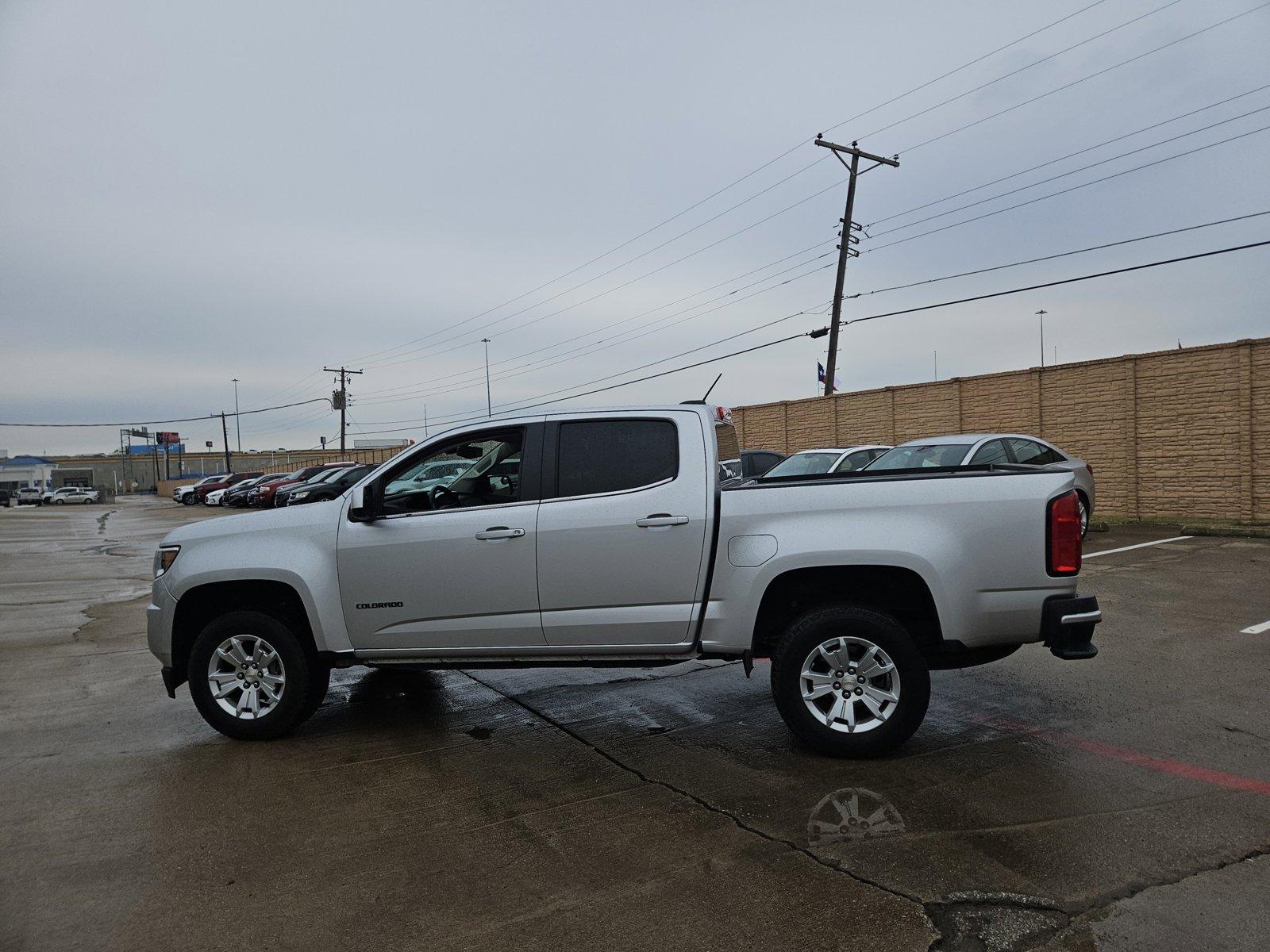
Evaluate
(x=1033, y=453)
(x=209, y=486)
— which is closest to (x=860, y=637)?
(x=1033, y=453)

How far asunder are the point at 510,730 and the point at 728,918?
8.38 ft

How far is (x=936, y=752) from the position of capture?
4.83m

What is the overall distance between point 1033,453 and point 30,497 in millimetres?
81650

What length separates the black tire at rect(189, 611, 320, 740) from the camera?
5.28m

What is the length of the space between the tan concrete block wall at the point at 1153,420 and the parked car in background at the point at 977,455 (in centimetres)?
416

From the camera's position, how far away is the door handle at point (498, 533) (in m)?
5.05

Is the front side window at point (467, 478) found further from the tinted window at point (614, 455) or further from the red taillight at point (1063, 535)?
the red taillight at point (1063, 535)

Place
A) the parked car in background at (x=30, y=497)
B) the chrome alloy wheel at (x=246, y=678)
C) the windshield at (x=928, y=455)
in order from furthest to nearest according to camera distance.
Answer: the parked car in background at (x=30, y=497), the windshield at (x=928, y=455), the chrome alloy wheel at (x=246, y=678)

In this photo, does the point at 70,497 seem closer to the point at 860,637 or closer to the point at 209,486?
the point at 209,486

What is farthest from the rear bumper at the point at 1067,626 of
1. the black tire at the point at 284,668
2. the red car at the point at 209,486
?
the red car at the point at 209,486

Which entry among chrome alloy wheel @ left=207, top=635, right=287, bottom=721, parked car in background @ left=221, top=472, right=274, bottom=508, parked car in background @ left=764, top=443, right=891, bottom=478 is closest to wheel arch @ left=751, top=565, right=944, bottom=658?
chrome alloy wheel @ left=207, top=635, right=287, bottom=721

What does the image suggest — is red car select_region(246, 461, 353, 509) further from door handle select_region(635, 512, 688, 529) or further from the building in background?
the building in background

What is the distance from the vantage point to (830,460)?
650 inches

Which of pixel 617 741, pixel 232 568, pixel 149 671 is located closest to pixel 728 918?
pixel 617 741
